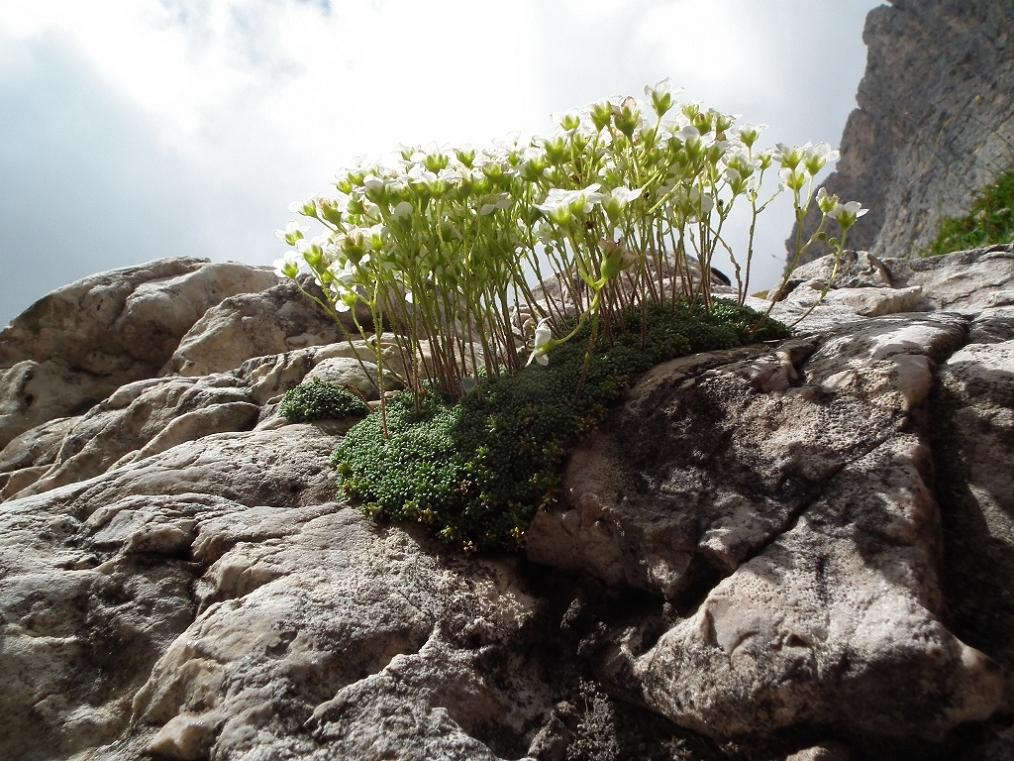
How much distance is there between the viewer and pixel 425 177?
3.16 meters

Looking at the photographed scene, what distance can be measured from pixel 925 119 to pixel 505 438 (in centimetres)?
1777

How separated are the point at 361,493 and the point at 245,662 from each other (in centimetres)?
115

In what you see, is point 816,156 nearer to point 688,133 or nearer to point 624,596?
point 688,133

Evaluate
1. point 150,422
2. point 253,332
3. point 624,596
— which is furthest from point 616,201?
point 253,332

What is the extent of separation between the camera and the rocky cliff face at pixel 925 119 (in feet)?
38.6

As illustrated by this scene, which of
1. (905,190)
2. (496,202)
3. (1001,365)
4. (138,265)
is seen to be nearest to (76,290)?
(138,265)

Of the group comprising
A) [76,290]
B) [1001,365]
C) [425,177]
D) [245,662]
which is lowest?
[245,662]

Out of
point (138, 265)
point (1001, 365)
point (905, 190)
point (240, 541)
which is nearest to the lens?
point (1001, 365)

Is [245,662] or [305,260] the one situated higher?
[305,260]

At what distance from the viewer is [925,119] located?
15.4 m

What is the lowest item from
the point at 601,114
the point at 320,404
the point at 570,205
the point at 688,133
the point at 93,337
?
the point at 320,404

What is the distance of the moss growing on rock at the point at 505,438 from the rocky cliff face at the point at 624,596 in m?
0.13

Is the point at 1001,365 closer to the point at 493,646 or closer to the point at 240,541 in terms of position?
the point at 493,646

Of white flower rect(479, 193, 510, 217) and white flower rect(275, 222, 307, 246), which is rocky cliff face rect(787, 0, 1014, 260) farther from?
white flower rect(275, 222, 307, 246)
